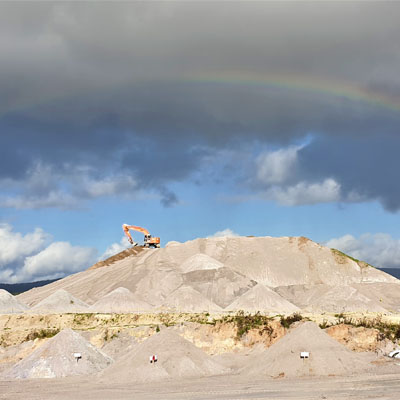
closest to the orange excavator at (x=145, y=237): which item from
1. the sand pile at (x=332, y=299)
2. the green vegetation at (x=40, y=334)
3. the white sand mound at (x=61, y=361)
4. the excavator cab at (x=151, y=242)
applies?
the excavator cab at (x=151, y=242)

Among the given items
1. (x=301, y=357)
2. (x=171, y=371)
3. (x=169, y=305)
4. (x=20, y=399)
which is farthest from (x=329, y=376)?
(x=169, y=305)

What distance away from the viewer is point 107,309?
7256cm

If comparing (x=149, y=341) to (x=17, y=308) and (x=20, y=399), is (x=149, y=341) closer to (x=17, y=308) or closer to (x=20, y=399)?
(x=20, y=399)

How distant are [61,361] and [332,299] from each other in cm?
5069

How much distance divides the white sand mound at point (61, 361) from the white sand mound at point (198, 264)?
179ft

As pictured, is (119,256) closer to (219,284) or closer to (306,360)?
(219,284)

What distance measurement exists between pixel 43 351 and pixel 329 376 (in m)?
19.9

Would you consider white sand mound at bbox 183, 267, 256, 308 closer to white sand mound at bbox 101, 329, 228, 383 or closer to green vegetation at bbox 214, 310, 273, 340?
green vegetation at bbox 214, 310, 273, 340

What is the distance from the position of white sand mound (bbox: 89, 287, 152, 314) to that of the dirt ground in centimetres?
3672

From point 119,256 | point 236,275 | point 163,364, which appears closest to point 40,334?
point 163,364

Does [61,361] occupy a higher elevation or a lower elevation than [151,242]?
lower

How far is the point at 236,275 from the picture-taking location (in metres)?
91.0

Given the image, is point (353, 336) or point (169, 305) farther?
point (169, 305)

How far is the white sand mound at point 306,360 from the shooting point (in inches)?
1350
